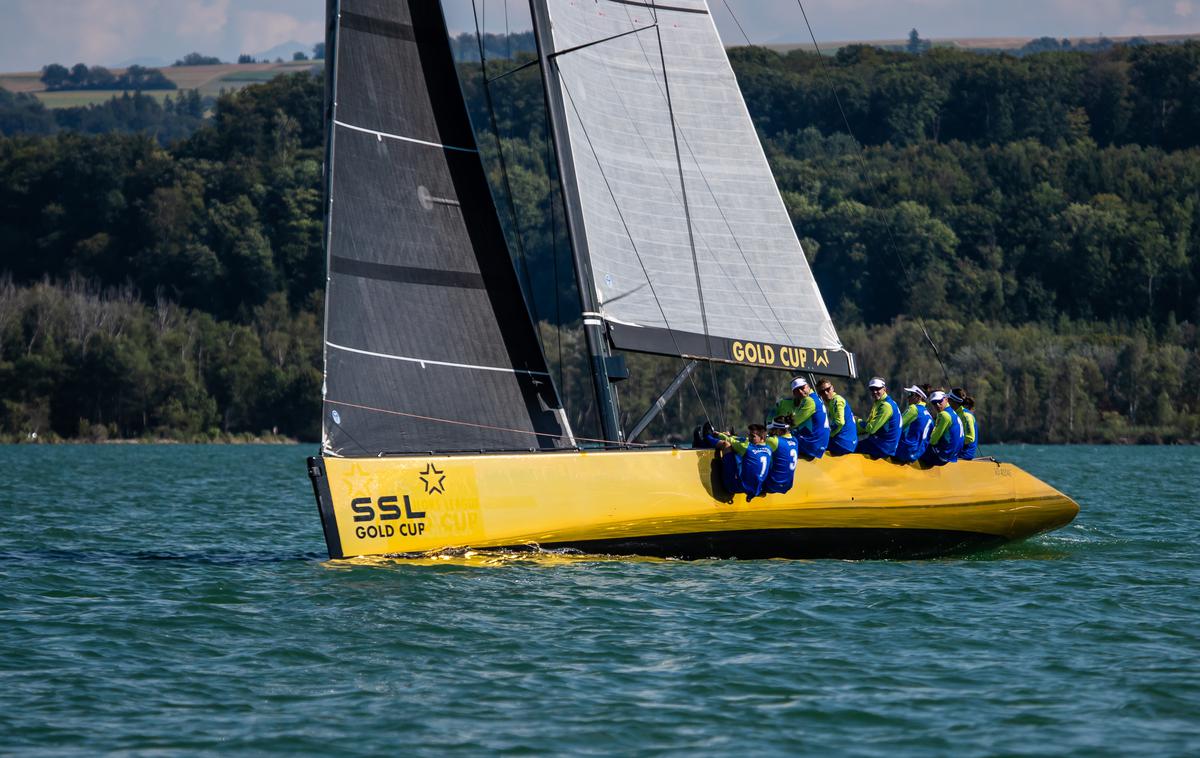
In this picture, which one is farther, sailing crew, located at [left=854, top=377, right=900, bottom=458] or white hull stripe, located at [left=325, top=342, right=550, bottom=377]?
sailing crew, located at [left=854, top=377, right=900, bottom=458]

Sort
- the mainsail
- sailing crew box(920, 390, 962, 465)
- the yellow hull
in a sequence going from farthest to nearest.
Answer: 1. sailing crew box(920, 390, 962, 465)
2. the mainsail
3. the yellow hull

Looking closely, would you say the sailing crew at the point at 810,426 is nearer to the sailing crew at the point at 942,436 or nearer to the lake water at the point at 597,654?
the lake water at the point at 597,654

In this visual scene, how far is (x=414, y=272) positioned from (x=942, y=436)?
516 cm

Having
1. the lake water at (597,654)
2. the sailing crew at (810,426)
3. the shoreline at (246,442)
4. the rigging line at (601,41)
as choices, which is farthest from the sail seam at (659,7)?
the shoreline at (246,442)

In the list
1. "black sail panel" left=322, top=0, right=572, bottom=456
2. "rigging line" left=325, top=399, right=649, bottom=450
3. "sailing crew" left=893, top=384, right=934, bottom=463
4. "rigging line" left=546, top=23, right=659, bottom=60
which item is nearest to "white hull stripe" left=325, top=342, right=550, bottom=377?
"black sail panel" left=322, top=0, right=572, bottom=456

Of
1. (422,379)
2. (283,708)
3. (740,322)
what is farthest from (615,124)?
(283,708)

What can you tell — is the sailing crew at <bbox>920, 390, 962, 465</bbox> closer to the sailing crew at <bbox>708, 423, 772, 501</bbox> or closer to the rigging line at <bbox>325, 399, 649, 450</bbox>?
the sailing crew at <bbox>708, 423, 772, 501</bbox>

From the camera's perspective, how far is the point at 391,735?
9.17m

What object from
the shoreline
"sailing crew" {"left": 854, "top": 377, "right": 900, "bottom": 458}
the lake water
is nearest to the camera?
the lake water

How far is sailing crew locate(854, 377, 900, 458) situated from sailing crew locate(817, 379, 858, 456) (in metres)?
0.20

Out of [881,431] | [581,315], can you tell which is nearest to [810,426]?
[881,431]

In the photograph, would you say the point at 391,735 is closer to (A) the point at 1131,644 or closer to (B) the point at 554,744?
(B) the point at 554,744

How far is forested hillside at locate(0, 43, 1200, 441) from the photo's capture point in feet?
229

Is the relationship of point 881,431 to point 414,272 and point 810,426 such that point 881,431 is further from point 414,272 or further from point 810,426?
point 414,272
